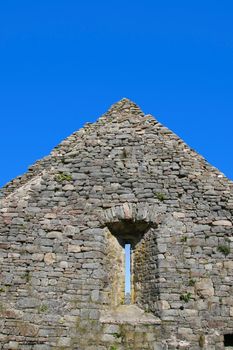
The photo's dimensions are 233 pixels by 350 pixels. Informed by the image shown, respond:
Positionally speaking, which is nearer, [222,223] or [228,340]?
[228,340]

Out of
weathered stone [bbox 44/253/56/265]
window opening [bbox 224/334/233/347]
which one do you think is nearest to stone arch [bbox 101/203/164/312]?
weathered stone [bbox 44/253/56/265]

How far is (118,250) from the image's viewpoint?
11750 mm

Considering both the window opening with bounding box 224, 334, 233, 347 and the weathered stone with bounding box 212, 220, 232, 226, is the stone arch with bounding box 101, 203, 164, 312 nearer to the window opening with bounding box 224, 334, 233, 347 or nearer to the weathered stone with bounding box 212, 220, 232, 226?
the weathered stone with bounding box 212, 220, 232, 226

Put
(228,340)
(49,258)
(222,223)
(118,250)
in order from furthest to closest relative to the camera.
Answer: (118,250)
(222,223)
(49,258)
(228,340)

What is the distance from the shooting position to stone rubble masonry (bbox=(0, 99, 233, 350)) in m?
10.3

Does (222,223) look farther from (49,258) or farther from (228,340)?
(49,258)

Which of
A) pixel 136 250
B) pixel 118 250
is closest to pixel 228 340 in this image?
pixel 136 250

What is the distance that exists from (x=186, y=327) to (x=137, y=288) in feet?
5.75

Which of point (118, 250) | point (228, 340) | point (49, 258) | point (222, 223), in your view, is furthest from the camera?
Result: point (118, 250)

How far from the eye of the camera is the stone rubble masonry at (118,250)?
10.3m

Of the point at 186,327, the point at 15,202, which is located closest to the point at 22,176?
the point at 15,202

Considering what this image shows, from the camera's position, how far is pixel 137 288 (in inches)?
451

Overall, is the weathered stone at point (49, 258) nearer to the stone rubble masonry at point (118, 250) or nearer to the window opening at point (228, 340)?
the stone rubble masonry at point (118, 250)

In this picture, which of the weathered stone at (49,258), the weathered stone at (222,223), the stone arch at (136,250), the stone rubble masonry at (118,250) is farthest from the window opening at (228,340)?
the weathered stone at (49,258)
